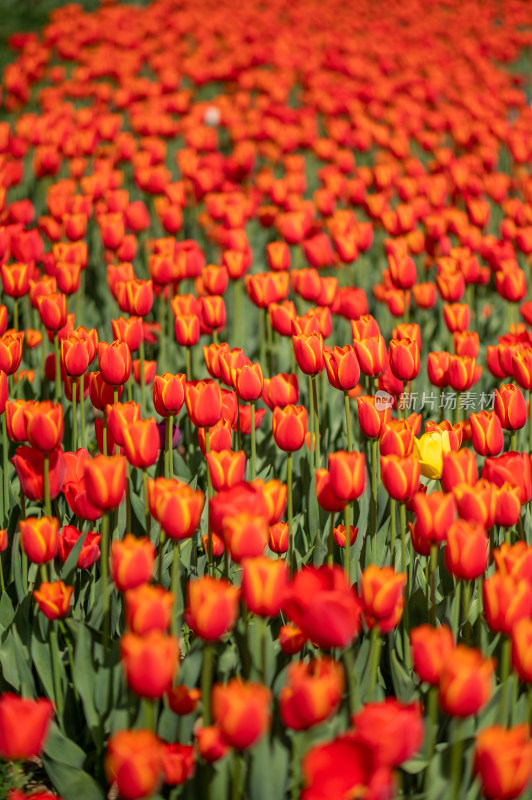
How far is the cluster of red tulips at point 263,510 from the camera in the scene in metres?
1.51

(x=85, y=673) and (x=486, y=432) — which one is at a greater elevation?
(x=486, y=432)

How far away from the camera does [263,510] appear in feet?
5.90

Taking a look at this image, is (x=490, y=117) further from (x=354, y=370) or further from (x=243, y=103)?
Answer: (x=354, y=370)

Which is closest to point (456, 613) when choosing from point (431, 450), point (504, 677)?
point (504, 677)

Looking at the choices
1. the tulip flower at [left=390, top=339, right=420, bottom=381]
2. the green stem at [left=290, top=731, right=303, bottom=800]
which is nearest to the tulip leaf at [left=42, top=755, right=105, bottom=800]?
the green stem at [left=290, top=731, right=303, bottom=800]

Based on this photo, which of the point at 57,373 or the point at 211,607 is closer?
the point at 211,607

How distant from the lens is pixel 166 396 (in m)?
2.36

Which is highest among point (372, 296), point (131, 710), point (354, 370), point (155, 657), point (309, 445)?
point (155, 657)

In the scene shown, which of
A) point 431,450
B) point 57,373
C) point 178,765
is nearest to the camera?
point 178,765

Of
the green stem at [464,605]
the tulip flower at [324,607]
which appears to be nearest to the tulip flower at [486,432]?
the green stem at [464,605]

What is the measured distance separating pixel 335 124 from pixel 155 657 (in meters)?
5.41

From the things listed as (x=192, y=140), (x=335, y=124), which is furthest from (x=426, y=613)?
(x=335, y=124)

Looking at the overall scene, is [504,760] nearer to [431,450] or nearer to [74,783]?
[74,783]

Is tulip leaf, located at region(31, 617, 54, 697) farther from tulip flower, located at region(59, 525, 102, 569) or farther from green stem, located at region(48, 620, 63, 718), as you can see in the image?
tulip flower, located at region(59, 525, 102, 569)
